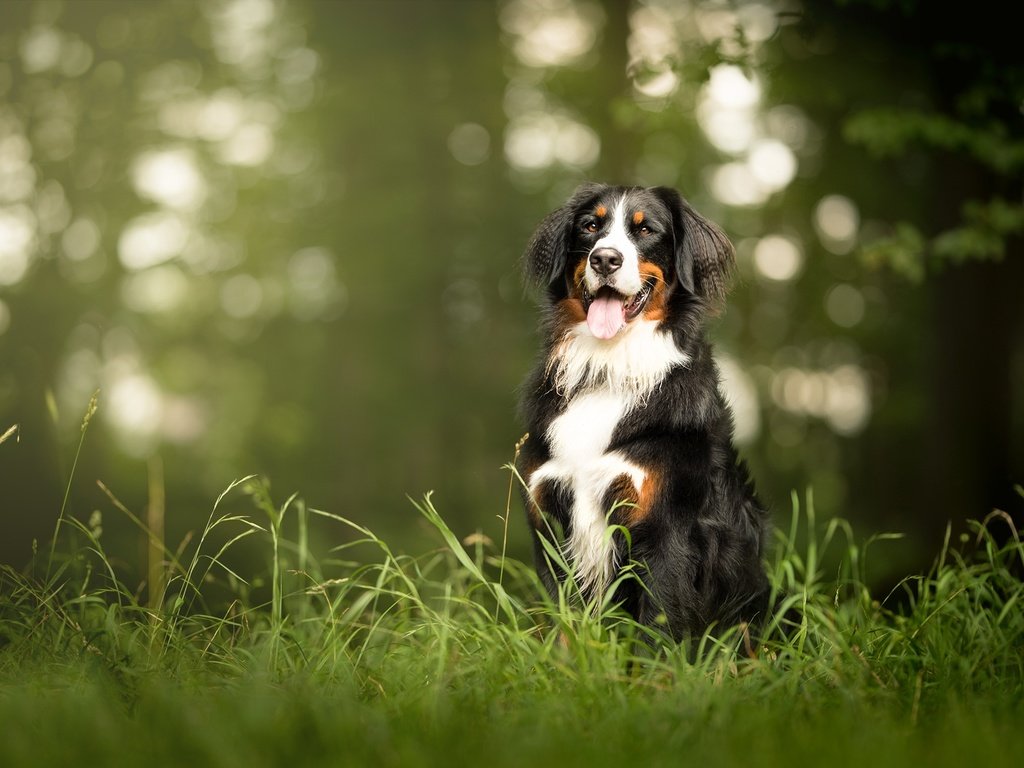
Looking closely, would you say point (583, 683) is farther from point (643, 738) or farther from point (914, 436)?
point (914, 436)

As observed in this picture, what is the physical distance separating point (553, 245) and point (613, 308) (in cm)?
46

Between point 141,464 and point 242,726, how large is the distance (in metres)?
12.8

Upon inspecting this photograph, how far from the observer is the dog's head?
390 cm

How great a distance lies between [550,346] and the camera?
164 inches

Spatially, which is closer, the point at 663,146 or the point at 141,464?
the point at 663,146

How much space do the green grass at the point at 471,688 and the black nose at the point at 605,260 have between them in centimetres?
113

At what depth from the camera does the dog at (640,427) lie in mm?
3670

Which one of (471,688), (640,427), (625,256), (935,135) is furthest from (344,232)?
(471,688)

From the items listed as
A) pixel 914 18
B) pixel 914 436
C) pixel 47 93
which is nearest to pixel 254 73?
pixel 47 93

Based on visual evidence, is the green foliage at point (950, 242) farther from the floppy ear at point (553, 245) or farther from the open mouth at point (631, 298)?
the open mouth at point (631, 298)

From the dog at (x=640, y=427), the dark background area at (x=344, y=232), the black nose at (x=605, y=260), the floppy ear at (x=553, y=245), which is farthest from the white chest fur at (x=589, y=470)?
the dark background area at (x=344, y=232)

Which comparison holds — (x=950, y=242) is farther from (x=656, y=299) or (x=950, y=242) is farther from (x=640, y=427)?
(x=640, y=427)

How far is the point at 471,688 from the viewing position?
9.69 feet

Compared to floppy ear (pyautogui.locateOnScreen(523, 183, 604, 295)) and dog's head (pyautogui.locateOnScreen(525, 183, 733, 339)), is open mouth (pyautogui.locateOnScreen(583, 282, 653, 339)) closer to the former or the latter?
dog's head (pyautogui.locateOnScreen(525, 183, 733, 339))
